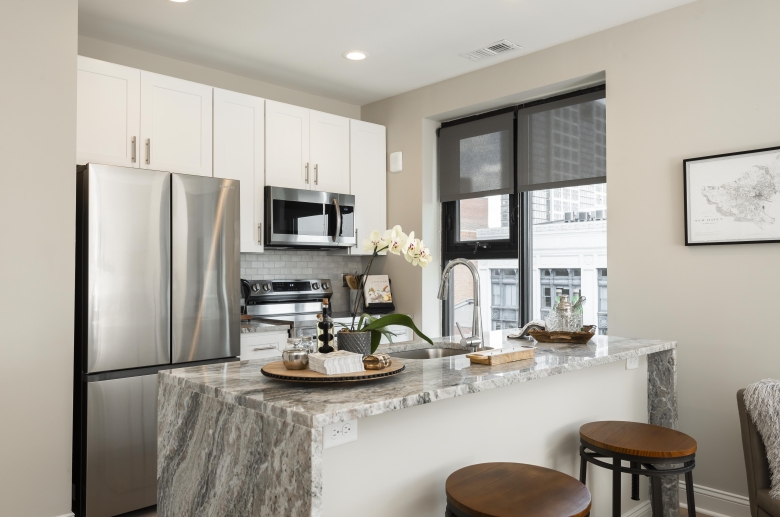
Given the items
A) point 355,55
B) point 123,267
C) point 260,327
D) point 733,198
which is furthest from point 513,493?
point 355,55

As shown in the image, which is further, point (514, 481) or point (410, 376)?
point (410, 376)

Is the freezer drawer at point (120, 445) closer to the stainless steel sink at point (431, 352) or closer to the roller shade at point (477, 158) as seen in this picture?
the stainless steel sink at point (431, 352)

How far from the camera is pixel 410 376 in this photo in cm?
182

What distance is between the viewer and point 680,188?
10.2ft

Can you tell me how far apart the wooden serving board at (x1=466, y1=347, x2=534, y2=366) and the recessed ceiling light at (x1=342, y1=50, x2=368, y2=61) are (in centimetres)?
244

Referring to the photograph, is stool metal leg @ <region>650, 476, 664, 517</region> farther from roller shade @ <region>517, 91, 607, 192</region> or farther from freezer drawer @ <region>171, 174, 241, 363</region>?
freezer drawer @ <region>171, 174, 241, 363</region>

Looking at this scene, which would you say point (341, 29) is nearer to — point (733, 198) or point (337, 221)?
point (337, 221)

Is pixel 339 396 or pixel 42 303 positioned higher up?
pixel 42 303

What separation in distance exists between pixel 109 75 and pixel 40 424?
190 centimetres

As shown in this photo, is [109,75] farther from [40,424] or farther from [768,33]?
[768,33]

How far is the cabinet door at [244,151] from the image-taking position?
3.75 m

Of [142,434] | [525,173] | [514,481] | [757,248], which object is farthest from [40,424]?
[757,248]

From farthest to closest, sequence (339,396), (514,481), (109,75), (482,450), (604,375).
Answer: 1. (109,75)
2. (604,375)
3. (482,450)
4. (514,481)
5. (339,396)

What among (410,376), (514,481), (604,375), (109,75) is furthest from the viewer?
(109,75)
